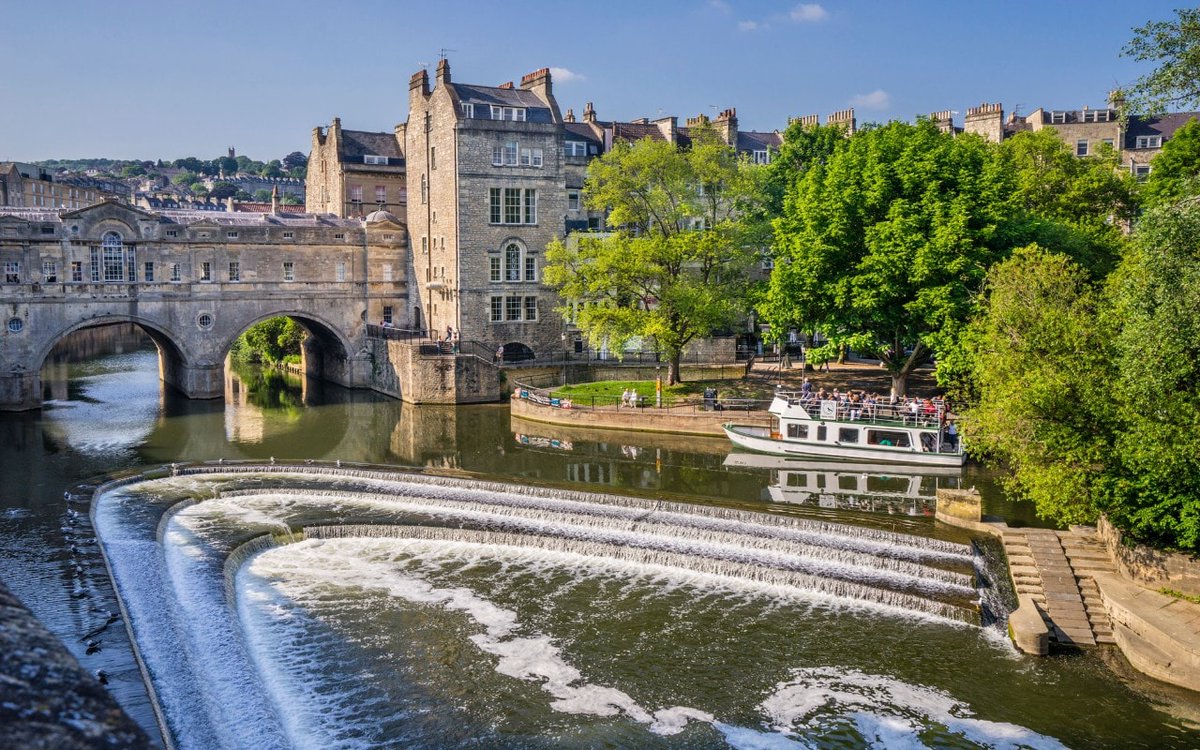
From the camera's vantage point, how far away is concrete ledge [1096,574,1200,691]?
1908 centimetres

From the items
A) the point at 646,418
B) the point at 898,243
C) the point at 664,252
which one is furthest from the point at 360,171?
the point at 898,243

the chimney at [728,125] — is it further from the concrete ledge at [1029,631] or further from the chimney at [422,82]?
the concrete ledge at [1029,631]

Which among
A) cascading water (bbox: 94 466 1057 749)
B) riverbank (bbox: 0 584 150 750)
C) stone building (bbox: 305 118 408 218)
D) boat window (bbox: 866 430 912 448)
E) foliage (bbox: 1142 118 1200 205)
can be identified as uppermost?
stone building (bbox: 305 118 408 218)

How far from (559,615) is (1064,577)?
11882 mm

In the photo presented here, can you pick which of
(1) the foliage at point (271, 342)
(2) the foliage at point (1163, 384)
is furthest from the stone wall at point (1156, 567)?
(1) the foliage at point (271, 342)

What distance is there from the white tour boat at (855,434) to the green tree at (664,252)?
9583mm

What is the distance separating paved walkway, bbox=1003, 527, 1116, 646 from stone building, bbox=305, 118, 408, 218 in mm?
52551

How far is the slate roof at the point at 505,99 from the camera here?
56.9 m

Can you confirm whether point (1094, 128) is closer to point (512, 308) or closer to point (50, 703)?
point (512, 308)

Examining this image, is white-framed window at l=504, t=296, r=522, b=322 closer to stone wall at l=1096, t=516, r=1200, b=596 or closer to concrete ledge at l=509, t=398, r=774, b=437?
concrete ledge at l=509, t=398, r=774, b=437

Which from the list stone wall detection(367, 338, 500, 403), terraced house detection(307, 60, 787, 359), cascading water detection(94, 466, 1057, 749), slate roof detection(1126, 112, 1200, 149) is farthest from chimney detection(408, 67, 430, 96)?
slate roof detection(1126, 112, 1200, 149)

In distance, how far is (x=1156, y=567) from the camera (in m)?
22.0

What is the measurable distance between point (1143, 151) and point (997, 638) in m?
64.2

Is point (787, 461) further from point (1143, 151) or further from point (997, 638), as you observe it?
point (1143, 151)
